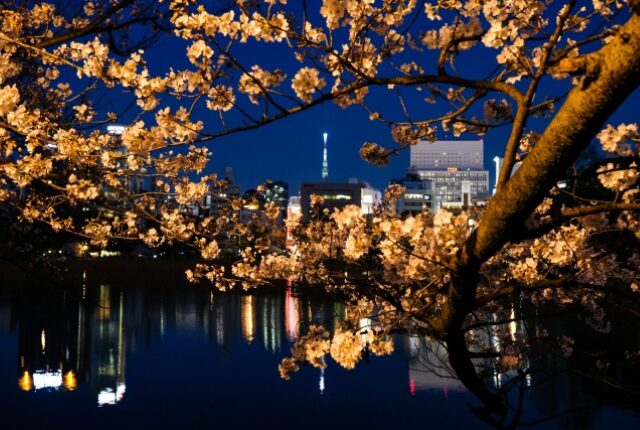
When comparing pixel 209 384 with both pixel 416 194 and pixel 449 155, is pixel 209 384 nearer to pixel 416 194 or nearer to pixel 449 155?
pixel 416 194

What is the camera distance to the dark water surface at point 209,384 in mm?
12852

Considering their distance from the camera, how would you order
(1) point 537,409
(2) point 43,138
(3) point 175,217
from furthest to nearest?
(1) point 537,409 < (3) point 175,217 < (2) point 43,138

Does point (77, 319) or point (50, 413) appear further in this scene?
point (77, 319)

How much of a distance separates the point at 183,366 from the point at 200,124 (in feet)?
46.5

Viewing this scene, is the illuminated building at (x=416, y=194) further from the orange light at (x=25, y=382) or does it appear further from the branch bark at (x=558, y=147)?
the branch bark at (x=558, y=147)

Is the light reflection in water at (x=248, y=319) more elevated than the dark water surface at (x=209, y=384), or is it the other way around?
the light reflection in water at (x=248, y=319)

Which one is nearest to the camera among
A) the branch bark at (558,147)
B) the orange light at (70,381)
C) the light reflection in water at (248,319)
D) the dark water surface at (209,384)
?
the branch bark at (558,147)

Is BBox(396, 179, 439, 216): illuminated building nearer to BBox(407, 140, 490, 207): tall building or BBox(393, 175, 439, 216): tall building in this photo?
BBox(393, 175, 439, 216): tall building

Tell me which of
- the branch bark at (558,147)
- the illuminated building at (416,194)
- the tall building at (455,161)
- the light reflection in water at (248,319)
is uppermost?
the tall building at (455,161)

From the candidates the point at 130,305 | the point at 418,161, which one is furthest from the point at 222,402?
the point at 418,161

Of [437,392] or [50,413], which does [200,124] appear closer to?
[50,413]

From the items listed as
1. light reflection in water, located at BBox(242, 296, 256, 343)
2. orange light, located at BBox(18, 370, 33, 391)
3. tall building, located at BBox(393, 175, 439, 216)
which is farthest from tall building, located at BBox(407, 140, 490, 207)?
orange light, located at BBox(18, 370, 33, 391)

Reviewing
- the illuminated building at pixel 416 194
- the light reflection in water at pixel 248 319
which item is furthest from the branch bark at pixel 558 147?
the illuminated building at pixel 416 194

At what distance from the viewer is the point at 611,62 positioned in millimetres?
1710
